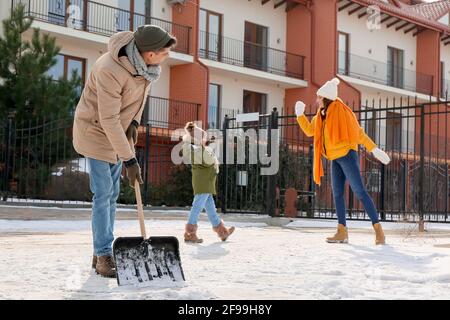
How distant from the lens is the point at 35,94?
14930mm

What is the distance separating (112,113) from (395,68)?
87.6ft

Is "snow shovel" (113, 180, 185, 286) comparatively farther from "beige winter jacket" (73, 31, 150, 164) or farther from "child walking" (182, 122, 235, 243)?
"child walking" (182, 122, 235, 243)

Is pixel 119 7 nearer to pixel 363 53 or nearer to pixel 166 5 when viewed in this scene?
pixel 166 5

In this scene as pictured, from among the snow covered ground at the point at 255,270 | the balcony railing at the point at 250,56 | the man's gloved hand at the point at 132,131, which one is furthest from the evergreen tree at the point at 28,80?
the man's gloved hand at the point at 132,131

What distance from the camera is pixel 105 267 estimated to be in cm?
443

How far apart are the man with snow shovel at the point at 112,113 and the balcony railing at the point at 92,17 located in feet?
45.2

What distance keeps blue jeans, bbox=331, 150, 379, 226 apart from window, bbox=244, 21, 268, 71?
17.3 metres

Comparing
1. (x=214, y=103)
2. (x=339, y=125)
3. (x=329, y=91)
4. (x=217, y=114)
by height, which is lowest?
(x=339, y=125)

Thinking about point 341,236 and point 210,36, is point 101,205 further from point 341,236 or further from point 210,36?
point 210,36

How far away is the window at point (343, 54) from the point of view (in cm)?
2681

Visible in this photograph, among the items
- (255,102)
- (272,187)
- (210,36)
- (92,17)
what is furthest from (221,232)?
(255,102)

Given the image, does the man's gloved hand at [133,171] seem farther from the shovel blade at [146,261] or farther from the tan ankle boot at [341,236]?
the tan ankle boot at [341,236]
